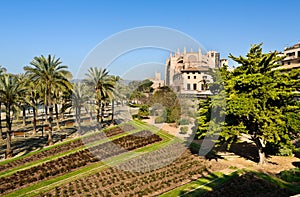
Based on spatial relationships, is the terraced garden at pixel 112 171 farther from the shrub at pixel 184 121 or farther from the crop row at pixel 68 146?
the shrub at pixel 184 121

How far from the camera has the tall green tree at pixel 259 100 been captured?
52.2ft

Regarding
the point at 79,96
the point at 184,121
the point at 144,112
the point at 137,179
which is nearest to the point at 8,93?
the point at 79,96

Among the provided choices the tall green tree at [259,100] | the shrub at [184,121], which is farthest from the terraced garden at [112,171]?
the shrub at [184,121]

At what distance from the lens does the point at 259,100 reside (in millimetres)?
16172

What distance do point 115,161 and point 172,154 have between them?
5.20 m

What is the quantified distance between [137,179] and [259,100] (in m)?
9.73

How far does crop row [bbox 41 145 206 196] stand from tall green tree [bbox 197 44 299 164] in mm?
3522

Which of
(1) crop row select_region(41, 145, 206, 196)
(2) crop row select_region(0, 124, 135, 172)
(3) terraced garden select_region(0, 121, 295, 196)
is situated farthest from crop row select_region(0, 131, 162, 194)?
(1) crop row select_region(41, 145, 206, 196)

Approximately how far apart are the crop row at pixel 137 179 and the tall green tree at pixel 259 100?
3522 mm

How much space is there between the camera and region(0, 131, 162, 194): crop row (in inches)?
682

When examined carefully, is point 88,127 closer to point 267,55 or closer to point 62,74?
point 62,74

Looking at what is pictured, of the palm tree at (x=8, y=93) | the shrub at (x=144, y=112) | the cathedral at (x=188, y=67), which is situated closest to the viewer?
the palm tree at (x=8, y=93)

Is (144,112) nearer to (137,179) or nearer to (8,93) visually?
(8,93)

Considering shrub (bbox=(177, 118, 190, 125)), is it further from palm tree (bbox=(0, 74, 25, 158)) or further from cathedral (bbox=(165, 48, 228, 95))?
cathedral (bbox=(165, 48, 228, 95))
